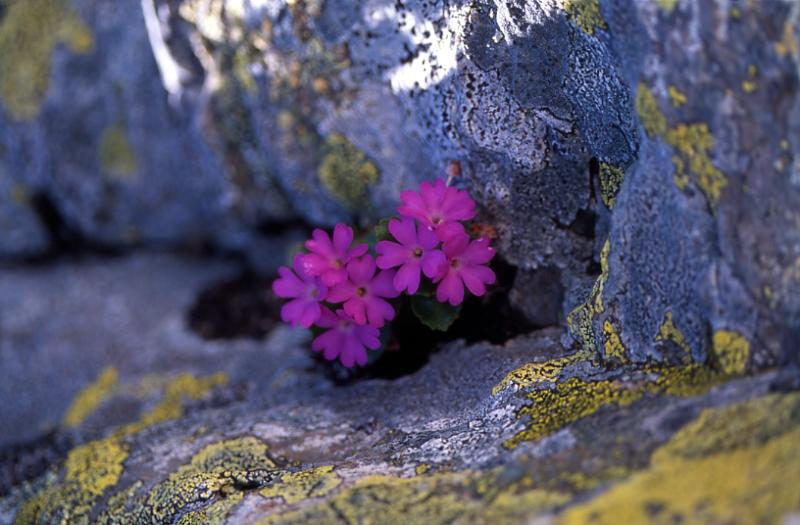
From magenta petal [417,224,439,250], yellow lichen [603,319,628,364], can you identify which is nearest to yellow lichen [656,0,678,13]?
yellow lichen [603,319,628,364]

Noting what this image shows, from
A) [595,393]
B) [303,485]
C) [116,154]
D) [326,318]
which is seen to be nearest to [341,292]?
[326,318]

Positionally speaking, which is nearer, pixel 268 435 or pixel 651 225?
pixel 651 225

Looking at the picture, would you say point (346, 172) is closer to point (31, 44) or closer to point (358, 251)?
point (358, 251)

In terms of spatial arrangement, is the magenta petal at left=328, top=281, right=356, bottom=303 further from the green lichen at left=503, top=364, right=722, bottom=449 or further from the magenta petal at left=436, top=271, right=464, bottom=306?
the green lichen at left=503, top=364, right=722, bottom=449

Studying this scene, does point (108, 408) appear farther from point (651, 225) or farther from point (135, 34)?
point (651, 225)

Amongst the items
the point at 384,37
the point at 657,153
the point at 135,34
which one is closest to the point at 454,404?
the point at 657,153

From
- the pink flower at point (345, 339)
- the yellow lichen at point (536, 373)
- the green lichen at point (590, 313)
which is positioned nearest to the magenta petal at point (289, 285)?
the pink flower at point (345, 339)
